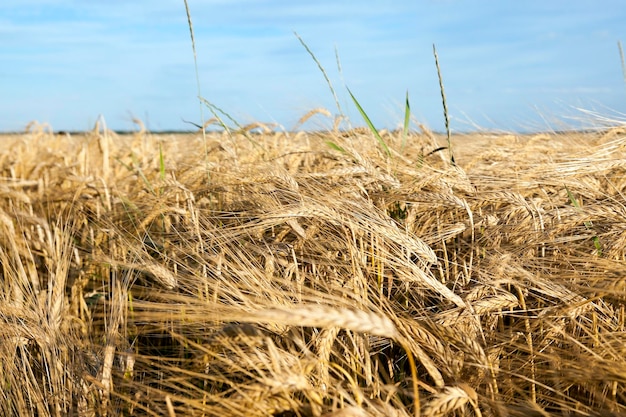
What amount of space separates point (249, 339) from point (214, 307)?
0.38 ft

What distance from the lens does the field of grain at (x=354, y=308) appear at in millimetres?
1354

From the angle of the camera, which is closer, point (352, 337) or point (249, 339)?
point (249, 339)

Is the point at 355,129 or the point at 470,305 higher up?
the point at 355,129

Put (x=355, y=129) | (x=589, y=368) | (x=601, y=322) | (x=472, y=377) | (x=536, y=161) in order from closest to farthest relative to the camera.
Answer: (x=589, y=368) < (x=472, y=377) < (x=601, y=322) < (x=536, y=161) < (x=355, y=129)

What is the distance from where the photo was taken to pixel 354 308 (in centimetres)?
138

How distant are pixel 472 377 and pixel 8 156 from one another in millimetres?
4340

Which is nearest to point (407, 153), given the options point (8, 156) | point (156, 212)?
point (156, 212)

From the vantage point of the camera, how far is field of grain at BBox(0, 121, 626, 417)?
4.44 feet

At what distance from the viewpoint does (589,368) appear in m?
1.39

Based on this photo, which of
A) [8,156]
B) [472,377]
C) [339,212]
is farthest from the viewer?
[8,156]

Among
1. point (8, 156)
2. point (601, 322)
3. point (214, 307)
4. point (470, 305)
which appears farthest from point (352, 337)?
point (8, 156)

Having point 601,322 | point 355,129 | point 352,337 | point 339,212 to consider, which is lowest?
point 601,322

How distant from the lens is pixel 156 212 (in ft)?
7.91

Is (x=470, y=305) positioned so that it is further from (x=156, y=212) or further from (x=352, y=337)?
(x=156, y=212)
